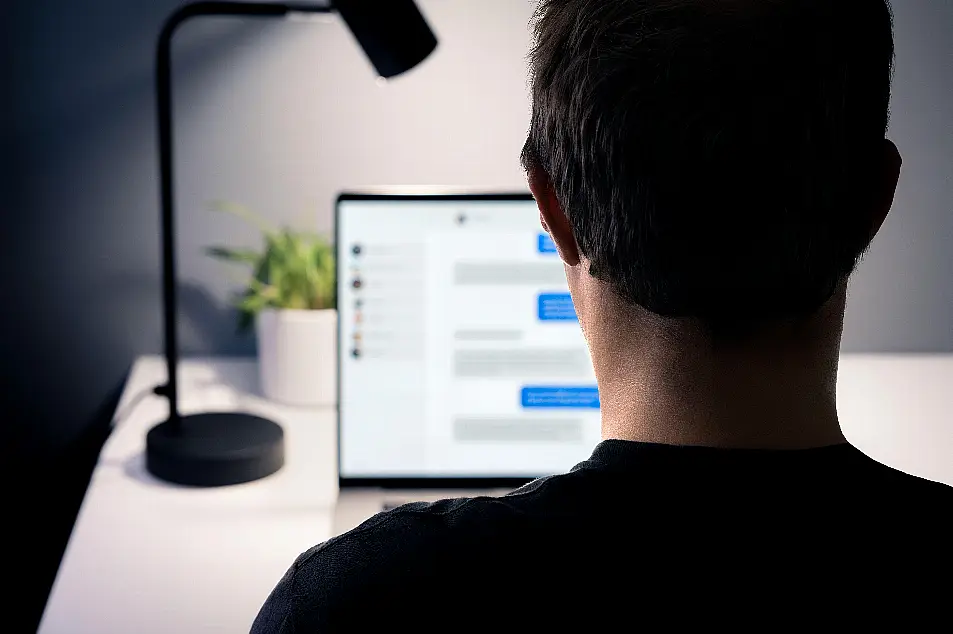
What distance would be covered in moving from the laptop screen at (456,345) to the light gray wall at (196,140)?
52cm

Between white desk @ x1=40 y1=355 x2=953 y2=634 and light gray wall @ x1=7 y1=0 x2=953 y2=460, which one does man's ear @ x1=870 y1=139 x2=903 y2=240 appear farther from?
light gray wall @ x1=7 y1=0 x2=953 y2=460

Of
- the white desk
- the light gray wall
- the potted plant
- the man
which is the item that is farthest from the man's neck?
the light gray wall

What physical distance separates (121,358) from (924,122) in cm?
129

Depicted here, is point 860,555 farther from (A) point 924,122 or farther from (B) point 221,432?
(A) point 924,122

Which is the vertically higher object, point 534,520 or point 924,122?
point 924,122

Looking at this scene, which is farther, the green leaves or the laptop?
the green leaves

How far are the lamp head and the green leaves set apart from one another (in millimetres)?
327

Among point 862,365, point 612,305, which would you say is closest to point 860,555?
point 612,305

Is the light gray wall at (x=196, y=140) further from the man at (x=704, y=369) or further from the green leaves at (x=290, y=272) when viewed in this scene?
the man at (x=704, y=369)

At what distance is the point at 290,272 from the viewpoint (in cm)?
134

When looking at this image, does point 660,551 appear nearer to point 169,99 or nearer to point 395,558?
point 395,558

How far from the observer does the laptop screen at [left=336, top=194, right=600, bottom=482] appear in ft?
3.27

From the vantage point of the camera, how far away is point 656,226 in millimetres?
470

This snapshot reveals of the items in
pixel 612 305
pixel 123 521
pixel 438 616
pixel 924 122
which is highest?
pixel 924 122
